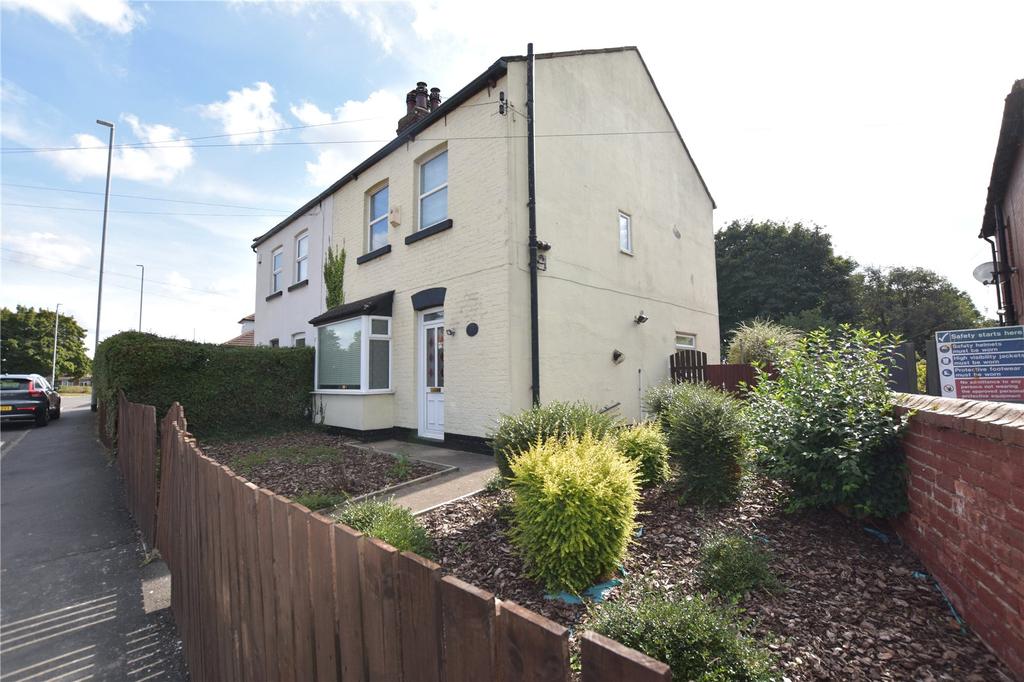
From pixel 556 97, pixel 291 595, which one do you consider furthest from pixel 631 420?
pixel 291 595

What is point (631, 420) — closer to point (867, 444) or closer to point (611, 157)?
point (611, 157)

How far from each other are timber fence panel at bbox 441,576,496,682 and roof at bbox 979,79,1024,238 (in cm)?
1071

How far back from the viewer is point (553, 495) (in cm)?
317

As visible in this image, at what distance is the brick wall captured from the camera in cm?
221

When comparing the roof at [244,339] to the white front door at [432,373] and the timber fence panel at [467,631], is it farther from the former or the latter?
the timber fence panel at [467,631]

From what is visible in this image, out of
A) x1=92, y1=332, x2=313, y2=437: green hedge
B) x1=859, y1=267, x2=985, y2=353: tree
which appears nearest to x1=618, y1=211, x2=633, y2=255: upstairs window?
x1=92, y1=332, x2=313, y2=437: green hedge

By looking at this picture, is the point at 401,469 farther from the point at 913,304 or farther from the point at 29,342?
the point at 29,342

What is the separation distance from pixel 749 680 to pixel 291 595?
1.93 metres

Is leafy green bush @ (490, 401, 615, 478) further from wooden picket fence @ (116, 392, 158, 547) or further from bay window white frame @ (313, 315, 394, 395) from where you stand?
bay window white frame @ (313, 315, 394, 395)

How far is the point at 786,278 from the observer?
1104 inches

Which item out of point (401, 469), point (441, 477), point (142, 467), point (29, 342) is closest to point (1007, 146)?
point (441, 477)

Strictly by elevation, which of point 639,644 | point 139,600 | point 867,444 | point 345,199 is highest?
point 345,199

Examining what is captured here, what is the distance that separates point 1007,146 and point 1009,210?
2135 millimetres

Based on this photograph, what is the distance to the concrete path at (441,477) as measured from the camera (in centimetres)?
526
